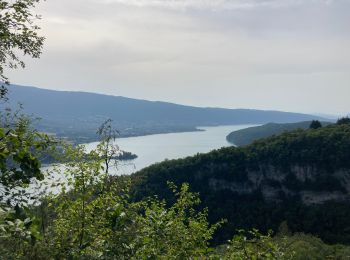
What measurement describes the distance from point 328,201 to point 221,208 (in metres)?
23.5

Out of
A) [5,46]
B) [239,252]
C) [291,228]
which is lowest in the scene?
[291,228]

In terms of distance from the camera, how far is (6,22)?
289 inches

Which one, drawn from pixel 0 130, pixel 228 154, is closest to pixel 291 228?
pixel 228 154

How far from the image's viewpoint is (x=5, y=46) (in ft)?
25.5

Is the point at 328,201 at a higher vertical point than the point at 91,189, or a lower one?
Result: lower

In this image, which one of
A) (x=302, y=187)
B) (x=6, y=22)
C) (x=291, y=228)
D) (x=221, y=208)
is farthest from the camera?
(x=302, y=187)

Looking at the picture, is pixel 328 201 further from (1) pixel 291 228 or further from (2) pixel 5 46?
(2) pixel 5 46

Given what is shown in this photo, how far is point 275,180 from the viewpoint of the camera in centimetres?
9844

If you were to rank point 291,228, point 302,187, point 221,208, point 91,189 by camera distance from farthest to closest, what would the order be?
1. point 302,187
2. point 221,208
3. point 291,228
4. point 91,189

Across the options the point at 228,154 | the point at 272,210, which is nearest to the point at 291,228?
the point at 272,210

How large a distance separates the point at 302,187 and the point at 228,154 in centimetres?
1871

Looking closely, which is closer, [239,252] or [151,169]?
[239,252]

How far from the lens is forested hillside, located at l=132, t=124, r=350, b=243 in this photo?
85.3 m

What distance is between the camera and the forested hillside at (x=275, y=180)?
8531 centimetres
